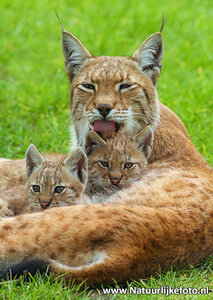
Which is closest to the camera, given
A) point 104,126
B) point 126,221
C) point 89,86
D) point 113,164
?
point 126,221

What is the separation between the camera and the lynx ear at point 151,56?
258 inches

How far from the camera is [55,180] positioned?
18.4 feet

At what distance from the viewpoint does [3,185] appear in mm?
6535

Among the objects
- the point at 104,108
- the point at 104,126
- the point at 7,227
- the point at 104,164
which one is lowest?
the point at 7,227

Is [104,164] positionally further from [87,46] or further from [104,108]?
[87,46]

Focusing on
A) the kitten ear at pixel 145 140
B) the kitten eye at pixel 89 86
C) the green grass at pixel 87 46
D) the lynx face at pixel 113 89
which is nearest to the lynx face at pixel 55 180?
Result: the lynx face at pixel 113 89

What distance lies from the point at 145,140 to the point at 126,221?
5.83ft

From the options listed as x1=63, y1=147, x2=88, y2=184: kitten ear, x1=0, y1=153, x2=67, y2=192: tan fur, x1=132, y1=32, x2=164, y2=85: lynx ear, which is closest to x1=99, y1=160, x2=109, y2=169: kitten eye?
x1=63, y1=147, x2=88, y2=184: kitten ear

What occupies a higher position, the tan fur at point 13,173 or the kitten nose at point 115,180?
the kitten nose at point 115,180

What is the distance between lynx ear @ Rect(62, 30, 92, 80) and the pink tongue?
930 millimetres

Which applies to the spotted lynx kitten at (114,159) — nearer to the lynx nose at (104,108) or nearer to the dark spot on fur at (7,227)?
the lynx nose at (104,108)

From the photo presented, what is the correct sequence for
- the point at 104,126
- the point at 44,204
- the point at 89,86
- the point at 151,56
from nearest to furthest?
the point at 44,204
the point at 104,126
the point at 89,86
the point at 151,56

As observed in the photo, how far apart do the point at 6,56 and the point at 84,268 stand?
7270 millimetres

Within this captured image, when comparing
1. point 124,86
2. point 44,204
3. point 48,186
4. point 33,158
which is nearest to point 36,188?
point 48,186
